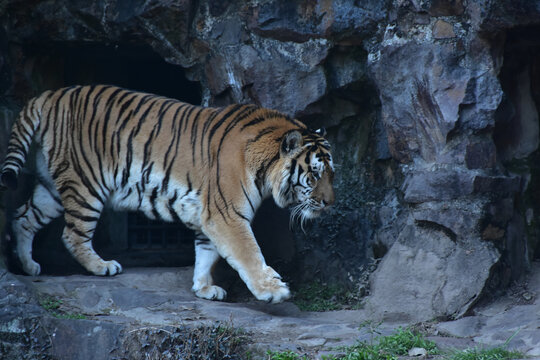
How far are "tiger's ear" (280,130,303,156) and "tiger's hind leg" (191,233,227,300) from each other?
3.26 ft

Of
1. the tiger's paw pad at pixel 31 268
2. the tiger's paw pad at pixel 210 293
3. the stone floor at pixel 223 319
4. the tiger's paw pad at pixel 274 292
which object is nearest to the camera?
the stone floor at pixel 223 319

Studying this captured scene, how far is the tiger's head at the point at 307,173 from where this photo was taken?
5.01m

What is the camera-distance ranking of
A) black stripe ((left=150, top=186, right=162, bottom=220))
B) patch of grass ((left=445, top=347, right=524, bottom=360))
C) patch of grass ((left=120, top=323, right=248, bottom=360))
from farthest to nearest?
black stripe ((left=150, top=186, right=162, bottom=220)) < patch of grass ((left=120, top=323, right=248, bottom=360)) < patch of grass ((left=445, top=347, right=524, bottom=360))

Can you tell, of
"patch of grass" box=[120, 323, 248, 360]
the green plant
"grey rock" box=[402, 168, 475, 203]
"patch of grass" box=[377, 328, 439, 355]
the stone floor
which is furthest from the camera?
"grey rock" box=[402, 168, 475, 203]

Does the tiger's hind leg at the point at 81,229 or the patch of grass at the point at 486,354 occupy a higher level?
the tiger's hind leg at the point at 81,229

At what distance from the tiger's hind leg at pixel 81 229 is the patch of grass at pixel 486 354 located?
2.79 metres

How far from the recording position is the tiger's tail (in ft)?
16.3

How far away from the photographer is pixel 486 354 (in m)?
3.59

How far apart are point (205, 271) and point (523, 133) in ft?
8.53

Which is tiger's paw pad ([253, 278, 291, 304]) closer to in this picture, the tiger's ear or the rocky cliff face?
the rocky cliff face

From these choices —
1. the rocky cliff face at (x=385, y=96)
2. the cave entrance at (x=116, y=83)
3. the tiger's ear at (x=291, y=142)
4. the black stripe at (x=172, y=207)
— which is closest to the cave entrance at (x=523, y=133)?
the rocky cliff face at (x=385, y=96)

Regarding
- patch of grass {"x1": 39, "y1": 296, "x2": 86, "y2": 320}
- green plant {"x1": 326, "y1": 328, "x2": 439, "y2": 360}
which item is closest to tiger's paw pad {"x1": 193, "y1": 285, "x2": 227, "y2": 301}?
patch of grass {"x1": 39, "y1": 296, "x2": 86, "y2": 320}

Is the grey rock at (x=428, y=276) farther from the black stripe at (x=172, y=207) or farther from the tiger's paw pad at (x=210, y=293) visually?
the black stripe at (x=172, y=207)

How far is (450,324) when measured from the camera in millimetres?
4230
